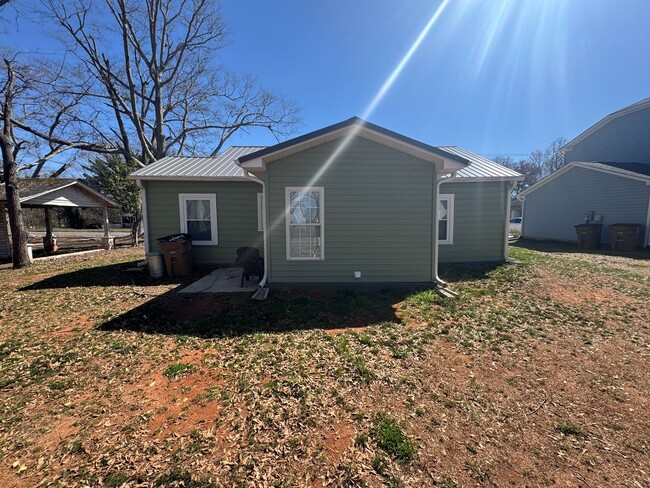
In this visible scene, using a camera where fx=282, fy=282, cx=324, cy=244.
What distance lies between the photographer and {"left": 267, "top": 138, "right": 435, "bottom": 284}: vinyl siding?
19.7 ft

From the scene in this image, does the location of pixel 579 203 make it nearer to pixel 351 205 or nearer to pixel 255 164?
pixel 351 205

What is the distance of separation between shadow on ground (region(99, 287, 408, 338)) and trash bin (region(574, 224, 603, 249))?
1307 centimetres

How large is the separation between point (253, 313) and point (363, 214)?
305cm

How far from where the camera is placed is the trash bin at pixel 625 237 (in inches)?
475

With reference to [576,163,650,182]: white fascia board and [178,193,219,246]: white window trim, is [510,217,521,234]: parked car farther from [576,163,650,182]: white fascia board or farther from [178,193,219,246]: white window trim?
[178,193,219,246]: white window trim

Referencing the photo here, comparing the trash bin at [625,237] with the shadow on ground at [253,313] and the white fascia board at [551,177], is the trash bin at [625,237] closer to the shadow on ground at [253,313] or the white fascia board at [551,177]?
the white fascia board at [551,177]

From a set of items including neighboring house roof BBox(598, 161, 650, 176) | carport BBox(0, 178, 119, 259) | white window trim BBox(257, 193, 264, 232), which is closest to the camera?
white window trim BBox(257, 193, 264, 232)

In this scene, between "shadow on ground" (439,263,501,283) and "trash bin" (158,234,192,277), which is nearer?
"shadow on ground" (439,263,501,283)

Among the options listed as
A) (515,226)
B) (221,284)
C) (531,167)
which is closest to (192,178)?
(221,284)

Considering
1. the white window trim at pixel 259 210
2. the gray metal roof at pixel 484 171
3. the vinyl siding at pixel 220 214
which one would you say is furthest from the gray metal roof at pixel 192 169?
the gray metal roof at pixel 484 171

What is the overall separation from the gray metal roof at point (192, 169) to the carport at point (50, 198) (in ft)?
21.8

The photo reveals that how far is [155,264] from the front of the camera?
26.2 feet

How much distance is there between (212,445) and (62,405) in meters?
1.74

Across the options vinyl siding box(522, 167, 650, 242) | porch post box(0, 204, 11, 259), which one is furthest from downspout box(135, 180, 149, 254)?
vinyl siding box(522, 167, 650, 242)
